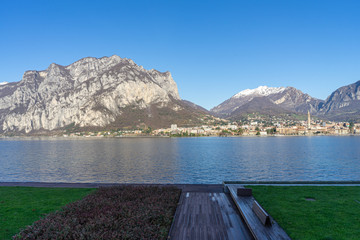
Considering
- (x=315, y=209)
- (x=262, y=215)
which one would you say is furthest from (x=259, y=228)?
(x=315, y=209)

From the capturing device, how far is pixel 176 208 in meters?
→ 14.9

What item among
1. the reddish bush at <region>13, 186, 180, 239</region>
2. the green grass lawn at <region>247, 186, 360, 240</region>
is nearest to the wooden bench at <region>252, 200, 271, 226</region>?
the green grass lawn at <region>247, 186, 360, 240</region>

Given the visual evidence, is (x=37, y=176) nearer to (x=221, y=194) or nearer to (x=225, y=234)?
(x=221, y=194)

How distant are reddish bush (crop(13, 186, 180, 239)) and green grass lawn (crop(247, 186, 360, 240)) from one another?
6075 millimetres

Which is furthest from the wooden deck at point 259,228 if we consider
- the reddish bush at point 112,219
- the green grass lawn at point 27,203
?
the green grass lawn at point 27,203

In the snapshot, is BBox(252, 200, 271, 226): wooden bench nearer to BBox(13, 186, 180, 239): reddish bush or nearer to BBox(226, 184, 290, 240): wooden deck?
BBox(226, 184, 290, 240): wooden deck

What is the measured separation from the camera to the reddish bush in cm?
1073

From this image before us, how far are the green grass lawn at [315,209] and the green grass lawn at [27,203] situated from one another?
44.3 feet

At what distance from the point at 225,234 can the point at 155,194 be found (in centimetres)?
713

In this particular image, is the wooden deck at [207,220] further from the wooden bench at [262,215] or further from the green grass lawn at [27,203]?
the green grass lawn at [27,203]

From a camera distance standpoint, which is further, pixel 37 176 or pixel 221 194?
pixel 37 176

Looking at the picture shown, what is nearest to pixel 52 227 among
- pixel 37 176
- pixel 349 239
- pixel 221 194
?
pixel 221 194

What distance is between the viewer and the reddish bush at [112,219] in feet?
35.2

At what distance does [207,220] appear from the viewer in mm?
12977
